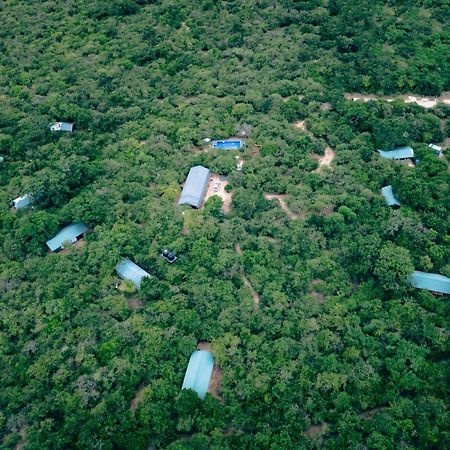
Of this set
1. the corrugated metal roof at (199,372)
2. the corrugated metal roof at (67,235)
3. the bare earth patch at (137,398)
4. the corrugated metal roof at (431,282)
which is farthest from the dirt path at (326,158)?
the bare earth patch at (137,398)

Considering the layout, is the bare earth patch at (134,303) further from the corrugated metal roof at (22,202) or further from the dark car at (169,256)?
the corrugated metal roof at (22,202)

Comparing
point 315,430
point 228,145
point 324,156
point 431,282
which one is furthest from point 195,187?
point 315,430

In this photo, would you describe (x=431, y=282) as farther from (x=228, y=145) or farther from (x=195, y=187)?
(x=228, y=145)

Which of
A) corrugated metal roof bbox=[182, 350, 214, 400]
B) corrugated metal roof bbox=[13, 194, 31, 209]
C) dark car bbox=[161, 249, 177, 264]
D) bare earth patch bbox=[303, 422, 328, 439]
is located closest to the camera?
bare earth patch bbox=[303, 422, 328, 439]

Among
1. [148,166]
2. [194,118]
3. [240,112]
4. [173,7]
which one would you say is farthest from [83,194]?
[173,7]

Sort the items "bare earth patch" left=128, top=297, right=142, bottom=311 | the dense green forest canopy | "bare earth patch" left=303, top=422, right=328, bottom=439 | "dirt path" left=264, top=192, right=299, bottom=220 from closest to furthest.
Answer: "bare earth patch" left=303, top=422, right=328, bottom=439 → the dense green forest canopy → "bare earth patch" left=128, top=297, right=142, bottom=311 → "dirt path" left=264, top=192, right=299, bottom=220

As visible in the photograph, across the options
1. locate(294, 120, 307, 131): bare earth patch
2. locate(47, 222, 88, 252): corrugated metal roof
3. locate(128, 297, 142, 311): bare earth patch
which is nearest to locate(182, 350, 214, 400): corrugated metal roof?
locate(128, 297, 142, 311): bare earth patch

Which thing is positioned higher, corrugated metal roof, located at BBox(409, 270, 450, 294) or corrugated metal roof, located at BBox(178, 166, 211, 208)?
corrugated metal roof, located at BBox(178, 166, 211, 208)

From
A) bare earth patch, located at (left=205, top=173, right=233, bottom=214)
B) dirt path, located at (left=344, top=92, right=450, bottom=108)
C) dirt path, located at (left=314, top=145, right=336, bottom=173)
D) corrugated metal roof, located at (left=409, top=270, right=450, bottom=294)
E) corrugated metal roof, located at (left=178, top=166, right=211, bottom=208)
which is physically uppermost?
dirt path, located at (left=344, top=92, right=450, bottom=108)

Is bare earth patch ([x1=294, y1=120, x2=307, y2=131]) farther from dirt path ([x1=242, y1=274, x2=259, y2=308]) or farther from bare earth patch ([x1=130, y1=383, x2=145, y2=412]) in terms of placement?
bare earth patch ([x1=130, y1=383, x2=145, y2=412])

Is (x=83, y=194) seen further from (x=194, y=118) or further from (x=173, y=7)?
(x=173, y=7)
